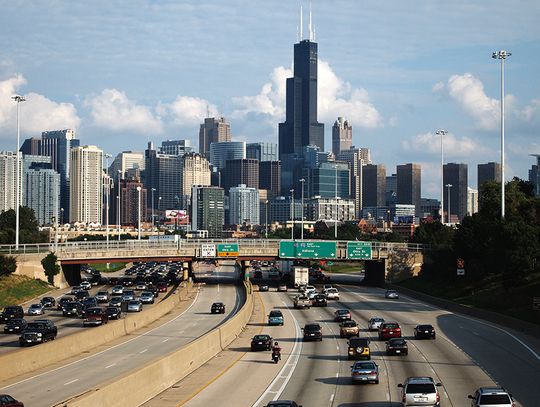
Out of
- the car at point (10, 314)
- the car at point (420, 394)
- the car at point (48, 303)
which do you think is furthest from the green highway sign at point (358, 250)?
the car at point (420, 394)

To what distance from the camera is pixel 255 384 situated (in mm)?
42812

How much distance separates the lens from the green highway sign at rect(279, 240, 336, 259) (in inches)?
5039

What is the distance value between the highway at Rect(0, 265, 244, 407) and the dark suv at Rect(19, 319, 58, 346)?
4.71m

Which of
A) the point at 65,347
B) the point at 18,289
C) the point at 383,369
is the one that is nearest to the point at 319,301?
the point at 18,289

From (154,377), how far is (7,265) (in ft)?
234

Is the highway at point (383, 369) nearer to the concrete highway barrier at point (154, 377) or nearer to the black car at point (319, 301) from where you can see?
the concrete highway barrier at point (154, 377)

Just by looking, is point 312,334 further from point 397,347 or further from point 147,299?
point 147,299

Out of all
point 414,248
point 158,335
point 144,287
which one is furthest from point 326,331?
point 414,248

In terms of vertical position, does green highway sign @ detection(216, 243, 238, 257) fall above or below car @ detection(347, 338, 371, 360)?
above

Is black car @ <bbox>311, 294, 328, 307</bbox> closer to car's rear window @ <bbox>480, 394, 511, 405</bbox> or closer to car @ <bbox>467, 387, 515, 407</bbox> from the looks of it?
car @ <bbox>467, 387, 515, 407</bbox>

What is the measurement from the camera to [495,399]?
32.3 m

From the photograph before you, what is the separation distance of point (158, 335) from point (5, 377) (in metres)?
23.4

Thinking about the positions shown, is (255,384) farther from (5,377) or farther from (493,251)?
(493,251)

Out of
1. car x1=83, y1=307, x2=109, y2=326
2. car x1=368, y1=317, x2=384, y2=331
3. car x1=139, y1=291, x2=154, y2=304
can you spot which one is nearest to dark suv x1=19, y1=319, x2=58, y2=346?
car x1=83, y1=307, x2=109, y2=326
